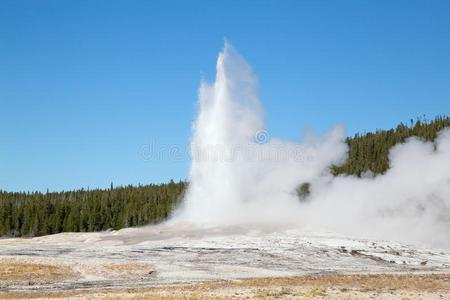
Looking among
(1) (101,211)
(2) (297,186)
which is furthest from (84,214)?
(2) (297,186)

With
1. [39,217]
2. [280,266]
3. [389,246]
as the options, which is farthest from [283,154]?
[39,217]

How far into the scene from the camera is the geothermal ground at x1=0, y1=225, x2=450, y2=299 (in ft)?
96.7

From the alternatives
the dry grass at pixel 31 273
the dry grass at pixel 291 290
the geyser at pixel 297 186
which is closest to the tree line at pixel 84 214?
the geyser at pixel 297 186

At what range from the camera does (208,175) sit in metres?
69.4

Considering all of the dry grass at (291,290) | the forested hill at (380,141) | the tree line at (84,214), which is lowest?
the dry grass at (291,290)

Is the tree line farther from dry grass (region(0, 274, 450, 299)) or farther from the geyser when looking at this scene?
dry grass (region(0, 274, 450, 299))

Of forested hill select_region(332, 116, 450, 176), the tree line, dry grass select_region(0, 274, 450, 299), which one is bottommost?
dry grass select_region(0, 274, 450, 299)

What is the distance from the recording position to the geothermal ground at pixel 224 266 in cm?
2947

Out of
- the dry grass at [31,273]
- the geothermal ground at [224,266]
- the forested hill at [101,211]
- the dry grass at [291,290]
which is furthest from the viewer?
the forested hill at [101,211]

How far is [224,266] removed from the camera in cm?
4053

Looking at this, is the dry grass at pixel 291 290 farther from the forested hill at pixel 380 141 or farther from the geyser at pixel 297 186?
the forested hill at pixel 380 141

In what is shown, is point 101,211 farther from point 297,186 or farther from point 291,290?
point 291,290

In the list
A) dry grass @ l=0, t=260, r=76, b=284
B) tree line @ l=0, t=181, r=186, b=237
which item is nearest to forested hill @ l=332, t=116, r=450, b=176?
tree line @ l=0, t=181, r=186, b=237

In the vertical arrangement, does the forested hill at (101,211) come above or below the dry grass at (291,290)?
above
